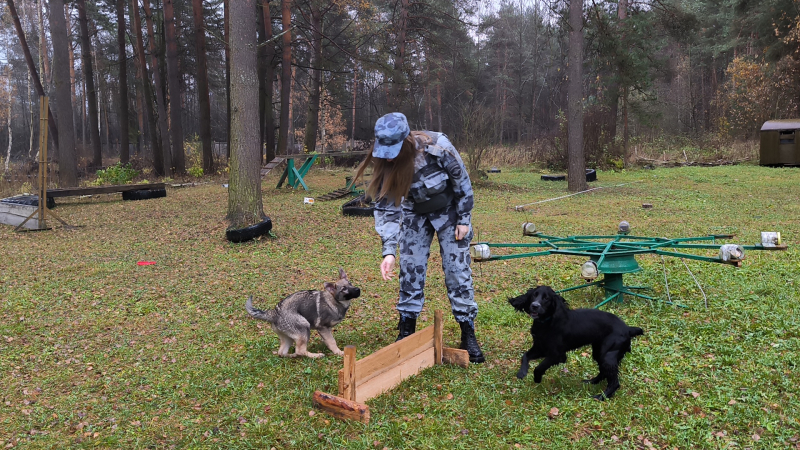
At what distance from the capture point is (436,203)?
12.9ft

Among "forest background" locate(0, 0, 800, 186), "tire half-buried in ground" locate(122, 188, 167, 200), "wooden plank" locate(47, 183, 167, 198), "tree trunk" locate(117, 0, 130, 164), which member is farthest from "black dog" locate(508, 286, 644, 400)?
"tree trunk" locate(117, 0, 130, 164)

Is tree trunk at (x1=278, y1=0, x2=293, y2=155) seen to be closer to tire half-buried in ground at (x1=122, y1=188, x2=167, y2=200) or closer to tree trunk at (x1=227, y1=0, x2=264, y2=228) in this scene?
tire half-buried in ground at (x1=122, y1=188, x2=167, y2=200)

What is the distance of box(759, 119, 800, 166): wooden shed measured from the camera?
66.0 feet

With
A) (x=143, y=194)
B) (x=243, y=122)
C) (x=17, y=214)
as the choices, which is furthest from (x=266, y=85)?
(x=243, y=122)

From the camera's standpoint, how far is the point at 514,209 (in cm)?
1335

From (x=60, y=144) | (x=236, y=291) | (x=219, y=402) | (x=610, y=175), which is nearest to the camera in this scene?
(x=219, y=402)

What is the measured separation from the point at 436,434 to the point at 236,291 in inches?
162

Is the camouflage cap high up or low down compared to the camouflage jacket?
up

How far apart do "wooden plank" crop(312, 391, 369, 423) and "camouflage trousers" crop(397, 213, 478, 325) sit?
1.05 m

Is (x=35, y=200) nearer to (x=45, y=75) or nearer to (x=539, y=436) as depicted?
(x=539, y=436)

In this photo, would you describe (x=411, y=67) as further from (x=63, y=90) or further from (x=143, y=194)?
(x=63, y=90)

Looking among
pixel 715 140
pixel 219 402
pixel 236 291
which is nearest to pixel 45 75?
pixel 236 291

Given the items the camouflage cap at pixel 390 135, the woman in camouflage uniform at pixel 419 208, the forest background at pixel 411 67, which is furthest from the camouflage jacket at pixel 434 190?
the forest background at pixel 411 67

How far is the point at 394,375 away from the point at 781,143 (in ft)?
73.2
